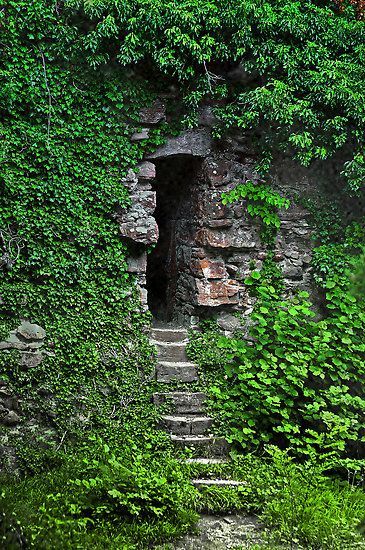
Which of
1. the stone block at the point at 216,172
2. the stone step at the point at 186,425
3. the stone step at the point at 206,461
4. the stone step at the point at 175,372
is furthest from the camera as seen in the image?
the stone block at the point at 216,172

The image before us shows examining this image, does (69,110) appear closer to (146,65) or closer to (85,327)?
(146,65)

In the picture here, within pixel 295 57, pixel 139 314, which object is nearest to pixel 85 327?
pixel 139 314

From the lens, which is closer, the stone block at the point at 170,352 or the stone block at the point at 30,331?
the stone block at the point at 30,331

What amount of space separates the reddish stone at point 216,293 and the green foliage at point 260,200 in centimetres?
94

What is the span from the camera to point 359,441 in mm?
6707

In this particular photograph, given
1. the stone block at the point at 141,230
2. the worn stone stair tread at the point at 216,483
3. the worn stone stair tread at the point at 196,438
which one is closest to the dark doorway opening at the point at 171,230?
the stone block at the point at 141,230

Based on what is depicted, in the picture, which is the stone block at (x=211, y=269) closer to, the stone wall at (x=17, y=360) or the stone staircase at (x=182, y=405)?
the stone staircase at (x=182, y=405)

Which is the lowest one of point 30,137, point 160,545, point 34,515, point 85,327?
point 160,545

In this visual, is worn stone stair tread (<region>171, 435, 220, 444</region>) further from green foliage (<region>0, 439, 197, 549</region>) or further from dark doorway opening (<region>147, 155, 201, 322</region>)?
dark doorway opening (<region>147, 155, 201, 322</region>)

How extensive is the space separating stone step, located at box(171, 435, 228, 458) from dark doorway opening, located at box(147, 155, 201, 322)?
1.88 metres

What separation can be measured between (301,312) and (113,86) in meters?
3.48

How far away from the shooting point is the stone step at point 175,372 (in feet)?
22.6

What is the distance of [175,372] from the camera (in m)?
6.90

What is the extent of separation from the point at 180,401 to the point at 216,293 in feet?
4.79
